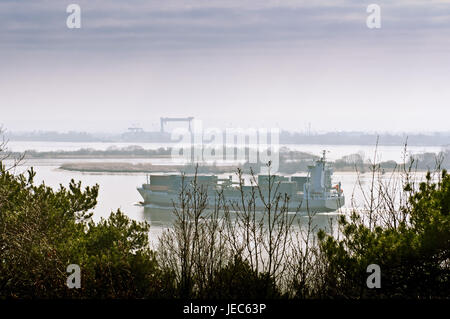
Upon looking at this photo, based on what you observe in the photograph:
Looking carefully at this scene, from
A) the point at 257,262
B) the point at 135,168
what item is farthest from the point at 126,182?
the point at 257,262

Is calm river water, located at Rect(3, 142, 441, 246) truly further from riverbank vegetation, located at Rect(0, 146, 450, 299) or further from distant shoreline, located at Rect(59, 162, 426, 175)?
riverbank vegetation, located at Rect(0, 146, 450, 299)

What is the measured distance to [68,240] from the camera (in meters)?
3.97

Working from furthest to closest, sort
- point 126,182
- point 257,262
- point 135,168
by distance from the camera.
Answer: point 135,168 < point 126,182 < point 257,262

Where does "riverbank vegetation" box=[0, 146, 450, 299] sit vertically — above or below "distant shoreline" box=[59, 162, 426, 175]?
above

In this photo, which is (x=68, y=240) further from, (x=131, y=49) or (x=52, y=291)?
(x=131, y=49)

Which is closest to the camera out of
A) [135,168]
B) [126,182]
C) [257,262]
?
[257,262]

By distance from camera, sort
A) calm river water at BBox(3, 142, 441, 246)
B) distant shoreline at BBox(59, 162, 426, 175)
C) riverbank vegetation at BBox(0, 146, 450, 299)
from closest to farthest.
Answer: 1. riverbank vegetation at BBox(0, 146, 450, 299)
2. calm river water at BBox(3, 142, 441, 246)
3. distant shoreline at BBox(59, 162, 426, 175)

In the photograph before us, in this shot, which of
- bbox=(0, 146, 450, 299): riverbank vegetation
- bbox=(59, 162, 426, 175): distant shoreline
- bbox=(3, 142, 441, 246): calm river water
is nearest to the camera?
bbox=(0, 146, 450, 299): riverbank vegetation

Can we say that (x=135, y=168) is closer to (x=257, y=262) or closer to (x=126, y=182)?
(x=126, y=182)

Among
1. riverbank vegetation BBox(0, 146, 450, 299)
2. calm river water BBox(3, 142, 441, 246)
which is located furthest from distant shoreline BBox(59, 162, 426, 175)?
riverbank vegetation BBox(0, 146, 450, 299)

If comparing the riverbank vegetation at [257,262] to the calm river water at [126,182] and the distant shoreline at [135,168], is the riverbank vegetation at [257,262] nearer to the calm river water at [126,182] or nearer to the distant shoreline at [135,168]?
the calm river water at [126,182]

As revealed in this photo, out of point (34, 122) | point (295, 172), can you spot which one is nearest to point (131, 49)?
point (295, 172)

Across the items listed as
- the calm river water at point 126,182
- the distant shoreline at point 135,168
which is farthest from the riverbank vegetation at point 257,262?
the distant shoreline at point 135,168

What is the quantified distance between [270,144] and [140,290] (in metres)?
29.7
